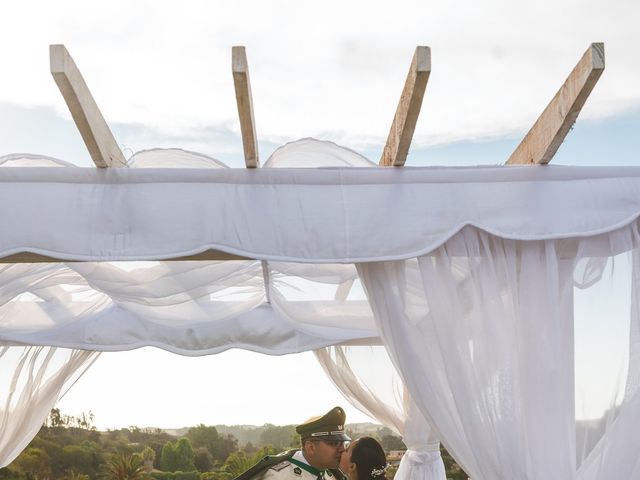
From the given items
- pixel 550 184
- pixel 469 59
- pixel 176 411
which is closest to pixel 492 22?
pixel 469 59

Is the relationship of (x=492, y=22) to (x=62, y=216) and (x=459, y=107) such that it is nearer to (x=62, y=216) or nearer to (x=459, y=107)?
(x=459, y=107)

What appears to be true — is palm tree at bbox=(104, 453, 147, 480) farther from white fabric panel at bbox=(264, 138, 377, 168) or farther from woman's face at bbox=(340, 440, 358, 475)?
white fabric panel at bbox=(264, 138, 377, 168)

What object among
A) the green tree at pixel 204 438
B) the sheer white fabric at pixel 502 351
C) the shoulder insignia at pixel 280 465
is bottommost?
the shoulder insignia at pixel 280 465

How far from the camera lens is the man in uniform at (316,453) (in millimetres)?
4652

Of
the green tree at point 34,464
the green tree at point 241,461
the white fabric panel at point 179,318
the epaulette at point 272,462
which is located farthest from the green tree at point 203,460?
the white fabric panel at point 179,318

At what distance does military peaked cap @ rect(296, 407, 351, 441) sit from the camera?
4.67 metres

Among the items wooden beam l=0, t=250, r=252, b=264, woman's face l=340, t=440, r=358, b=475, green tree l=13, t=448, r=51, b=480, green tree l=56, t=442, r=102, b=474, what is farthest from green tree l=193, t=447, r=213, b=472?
wooden beam l=0, t=250, r=252, b=264

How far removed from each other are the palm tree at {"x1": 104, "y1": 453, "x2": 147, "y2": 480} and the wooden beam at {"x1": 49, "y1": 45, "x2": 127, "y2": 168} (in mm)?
5433

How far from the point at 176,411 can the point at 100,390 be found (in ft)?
2.55

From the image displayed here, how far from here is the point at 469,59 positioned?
161 inches

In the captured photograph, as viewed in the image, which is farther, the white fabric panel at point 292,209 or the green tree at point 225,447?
the green tree at point 225,447

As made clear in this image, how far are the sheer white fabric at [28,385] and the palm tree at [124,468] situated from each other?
11.3 feet

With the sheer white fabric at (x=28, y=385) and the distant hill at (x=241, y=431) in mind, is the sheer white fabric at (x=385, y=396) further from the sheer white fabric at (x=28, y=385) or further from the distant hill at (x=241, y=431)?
the distant hill at (x=241, y=431)

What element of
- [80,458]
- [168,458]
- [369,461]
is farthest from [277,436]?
[369,461]
